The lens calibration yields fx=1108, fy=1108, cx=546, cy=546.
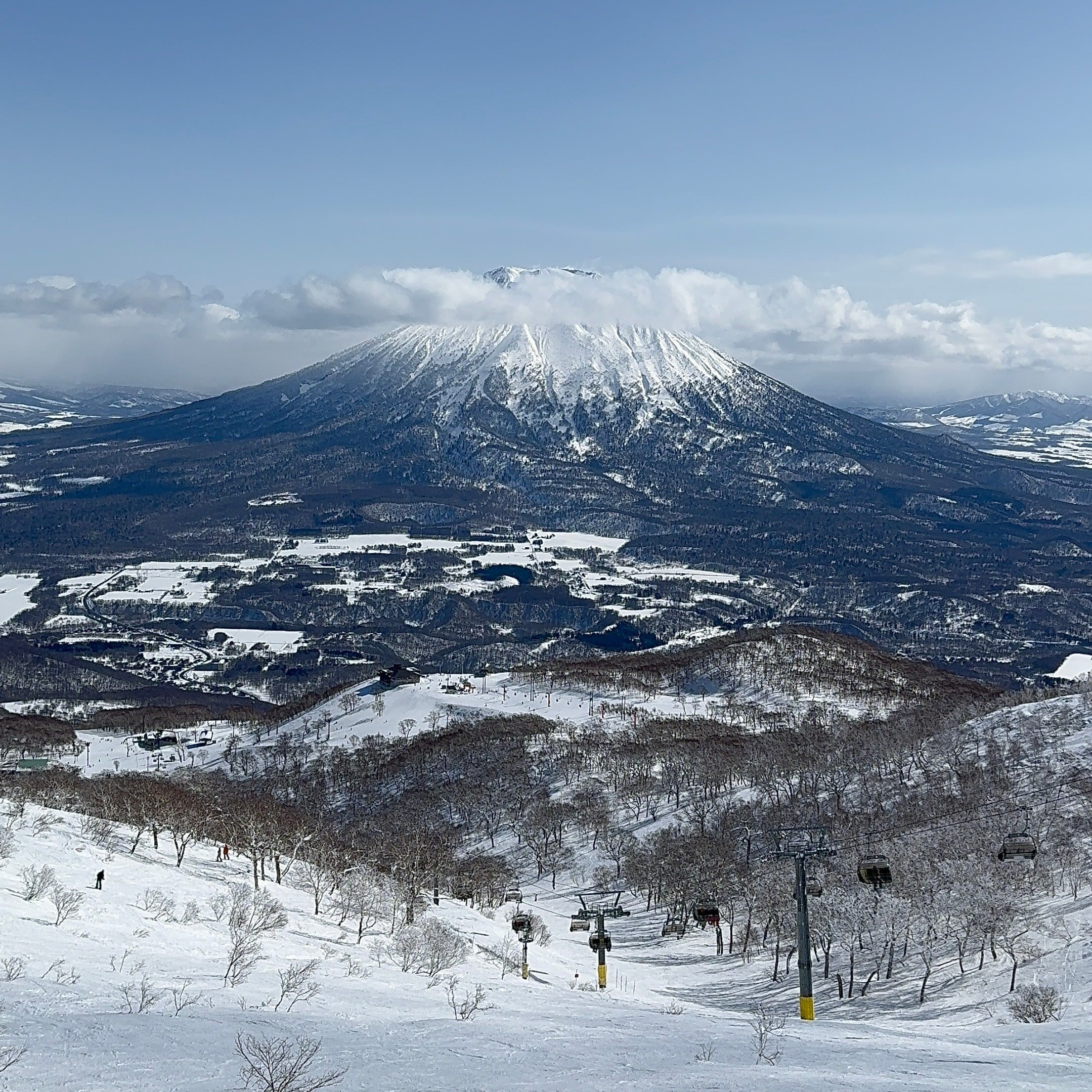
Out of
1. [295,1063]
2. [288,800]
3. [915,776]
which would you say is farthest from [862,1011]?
[288,800]

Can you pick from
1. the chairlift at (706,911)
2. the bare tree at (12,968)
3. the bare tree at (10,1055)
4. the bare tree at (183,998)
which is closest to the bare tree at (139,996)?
the bare tree at (183,998)

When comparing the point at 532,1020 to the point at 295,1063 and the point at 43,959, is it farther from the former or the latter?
the point at 43,959

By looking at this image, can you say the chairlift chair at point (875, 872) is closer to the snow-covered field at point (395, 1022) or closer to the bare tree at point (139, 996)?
the snow-covered field at point (395, 1022)

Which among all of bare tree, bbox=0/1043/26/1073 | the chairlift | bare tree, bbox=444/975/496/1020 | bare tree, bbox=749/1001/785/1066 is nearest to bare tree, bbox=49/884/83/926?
bare tree, bbox=444/975/496/1020

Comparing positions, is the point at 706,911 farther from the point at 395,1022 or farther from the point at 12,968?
the point at 12,968

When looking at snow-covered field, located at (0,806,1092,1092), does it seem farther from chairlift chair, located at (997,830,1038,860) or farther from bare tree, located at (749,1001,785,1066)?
chairlift chair, located at (997,830,1038,860)

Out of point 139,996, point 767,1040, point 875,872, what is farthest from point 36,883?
point 875,872
